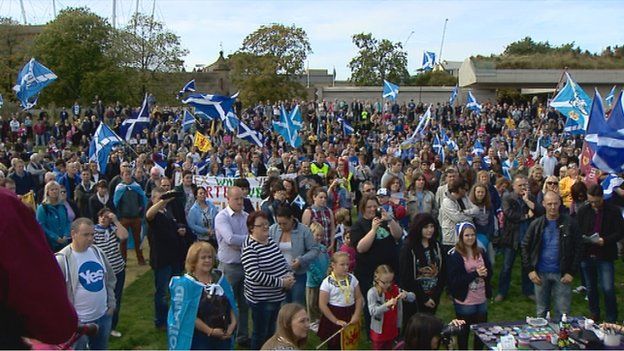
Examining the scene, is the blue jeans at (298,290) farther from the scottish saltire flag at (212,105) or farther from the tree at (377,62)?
the tree at (377,62)

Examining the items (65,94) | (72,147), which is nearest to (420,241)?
(72,147)

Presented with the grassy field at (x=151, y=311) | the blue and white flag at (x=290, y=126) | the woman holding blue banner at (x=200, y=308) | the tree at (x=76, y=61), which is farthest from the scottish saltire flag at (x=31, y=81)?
the tree at (x=76, y=61)

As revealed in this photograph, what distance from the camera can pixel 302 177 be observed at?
428 inches

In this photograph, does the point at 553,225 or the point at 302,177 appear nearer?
the point at 553,225

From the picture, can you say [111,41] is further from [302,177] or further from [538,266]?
[538,266]

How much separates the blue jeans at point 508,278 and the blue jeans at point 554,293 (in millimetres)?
1646

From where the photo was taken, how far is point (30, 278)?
1.70 m

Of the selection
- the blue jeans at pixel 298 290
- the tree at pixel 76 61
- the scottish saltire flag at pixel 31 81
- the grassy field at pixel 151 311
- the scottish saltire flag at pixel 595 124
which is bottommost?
the grassy field at pixel 151 311

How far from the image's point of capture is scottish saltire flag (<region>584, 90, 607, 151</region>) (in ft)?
25.9

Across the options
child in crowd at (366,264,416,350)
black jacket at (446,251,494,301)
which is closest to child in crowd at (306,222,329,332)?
child in crowd at (366,264,416,350)

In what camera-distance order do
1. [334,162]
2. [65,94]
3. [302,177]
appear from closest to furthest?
[302,177], [334,162], [65,94]

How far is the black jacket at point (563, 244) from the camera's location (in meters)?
6.61

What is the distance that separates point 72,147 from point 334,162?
57.6ft

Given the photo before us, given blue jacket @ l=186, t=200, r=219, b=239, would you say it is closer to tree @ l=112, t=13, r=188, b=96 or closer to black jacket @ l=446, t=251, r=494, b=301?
black jacket @ l=446, t=251, r=494, b=301
